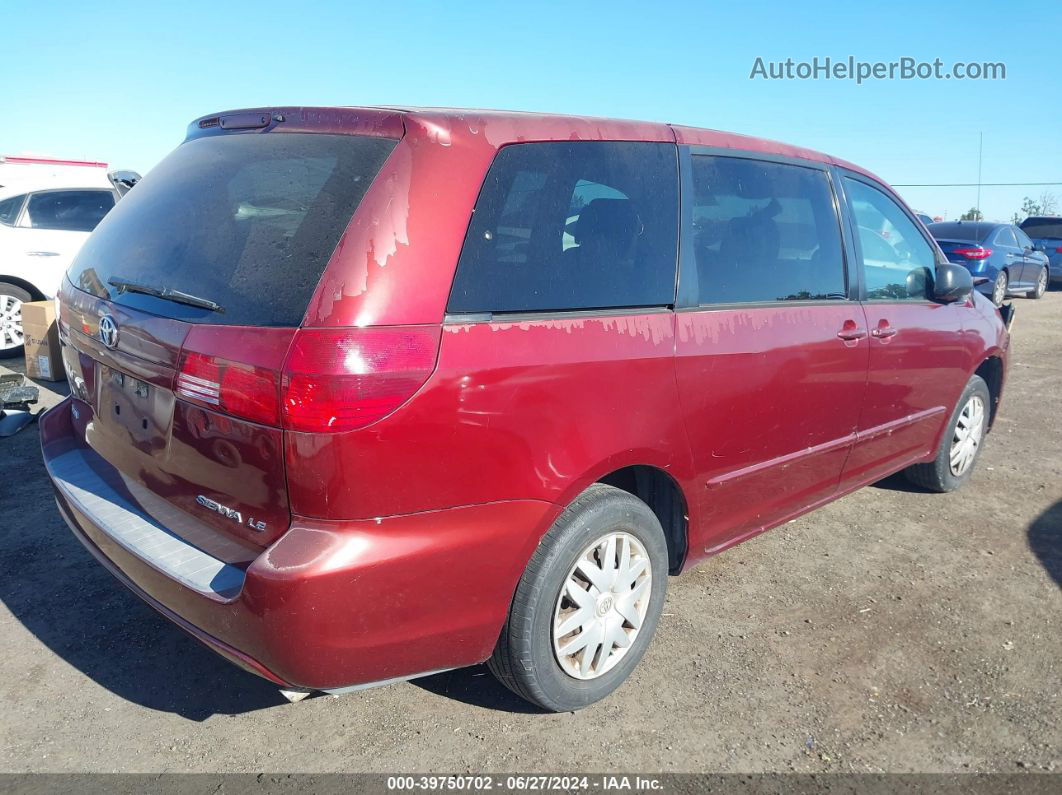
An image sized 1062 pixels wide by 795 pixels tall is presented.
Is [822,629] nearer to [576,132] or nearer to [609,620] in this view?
[609,620]

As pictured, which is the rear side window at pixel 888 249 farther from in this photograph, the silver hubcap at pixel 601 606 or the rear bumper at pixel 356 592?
the rear bumper at pixel 356 592

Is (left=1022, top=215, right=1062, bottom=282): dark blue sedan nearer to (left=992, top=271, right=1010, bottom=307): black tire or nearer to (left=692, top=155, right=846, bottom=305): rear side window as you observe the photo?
(left=992, top=271, right=1010, bottom=307): black tire

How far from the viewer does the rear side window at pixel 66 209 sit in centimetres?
791

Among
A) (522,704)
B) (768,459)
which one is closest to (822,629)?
(768,459)

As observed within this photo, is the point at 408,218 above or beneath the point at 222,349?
above

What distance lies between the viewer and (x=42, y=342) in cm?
654

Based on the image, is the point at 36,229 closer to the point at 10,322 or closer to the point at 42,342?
the point at 10,322

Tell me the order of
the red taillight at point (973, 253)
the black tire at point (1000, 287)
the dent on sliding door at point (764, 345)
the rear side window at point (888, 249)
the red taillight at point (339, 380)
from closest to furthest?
the red taillight at point (339, 380) < the dent on sliding door at point (764, 345) < the rear side window at point (888, 249) < the red taillight at point (973, 253) < the black tire at point (1000, 287)

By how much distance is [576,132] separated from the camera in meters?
2.54

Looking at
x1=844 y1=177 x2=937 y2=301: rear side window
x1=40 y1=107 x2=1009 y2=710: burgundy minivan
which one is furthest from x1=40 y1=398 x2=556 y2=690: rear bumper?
x1=844 y1=177 x2=937 y2=301: rear side window

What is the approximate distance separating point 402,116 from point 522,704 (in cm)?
191

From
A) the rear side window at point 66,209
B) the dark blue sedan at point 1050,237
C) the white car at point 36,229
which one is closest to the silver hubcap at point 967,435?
the white car at point 36,229

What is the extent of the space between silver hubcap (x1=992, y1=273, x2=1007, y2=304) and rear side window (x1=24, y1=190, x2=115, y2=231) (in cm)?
1371

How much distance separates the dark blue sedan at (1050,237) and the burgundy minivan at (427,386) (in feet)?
59.6
